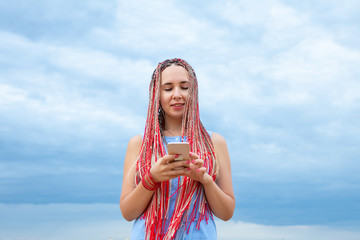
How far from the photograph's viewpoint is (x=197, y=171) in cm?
354

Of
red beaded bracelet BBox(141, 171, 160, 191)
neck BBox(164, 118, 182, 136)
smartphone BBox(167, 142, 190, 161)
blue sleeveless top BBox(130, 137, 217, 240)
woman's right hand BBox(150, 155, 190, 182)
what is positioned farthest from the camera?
neck BBox(164, 118, 182, 136)

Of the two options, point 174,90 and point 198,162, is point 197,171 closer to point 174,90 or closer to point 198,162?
point 198,162

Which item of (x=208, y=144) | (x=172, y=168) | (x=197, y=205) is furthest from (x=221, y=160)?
(x=172, y=168)

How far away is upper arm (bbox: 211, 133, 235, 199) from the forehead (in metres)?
0.63

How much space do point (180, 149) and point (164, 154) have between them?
2.06ft

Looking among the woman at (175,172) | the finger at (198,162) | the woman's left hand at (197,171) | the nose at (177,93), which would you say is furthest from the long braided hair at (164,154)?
the finger at (198,162)

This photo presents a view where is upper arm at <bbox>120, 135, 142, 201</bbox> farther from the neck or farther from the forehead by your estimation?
the forehead

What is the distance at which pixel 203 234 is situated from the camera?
12.3 feet

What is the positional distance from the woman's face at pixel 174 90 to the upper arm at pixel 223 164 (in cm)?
45

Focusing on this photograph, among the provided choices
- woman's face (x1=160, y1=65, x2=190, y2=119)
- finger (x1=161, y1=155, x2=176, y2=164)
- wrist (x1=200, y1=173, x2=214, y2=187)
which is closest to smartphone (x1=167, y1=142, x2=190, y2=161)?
finger (x1=161, y1=155, x2=176, y2=164)

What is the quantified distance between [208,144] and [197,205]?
600 mm

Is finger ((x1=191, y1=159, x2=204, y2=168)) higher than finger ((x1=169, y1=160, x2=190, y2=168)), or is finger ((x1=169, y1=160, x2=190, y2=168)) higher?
finger ((x1=191, y1=159, x2=204, y2=168))

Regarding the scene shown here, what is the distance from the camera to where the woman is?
144 inches

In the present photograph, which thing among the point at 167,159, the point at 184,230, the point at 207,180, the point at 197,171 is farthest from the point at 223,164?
the point at 167,159
